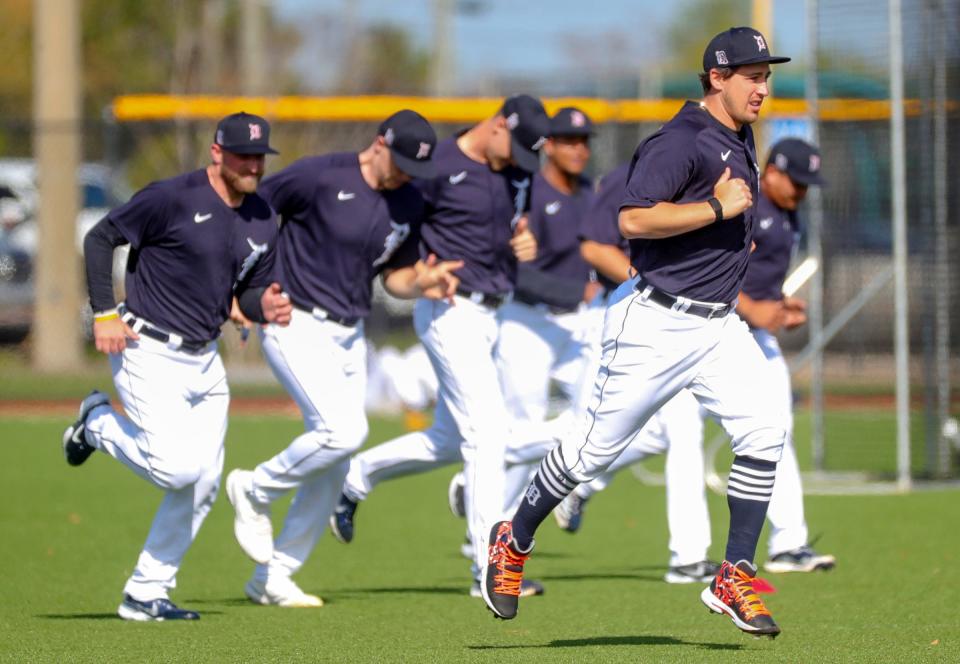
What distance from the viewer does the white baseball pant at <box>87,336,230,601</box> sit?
835cm

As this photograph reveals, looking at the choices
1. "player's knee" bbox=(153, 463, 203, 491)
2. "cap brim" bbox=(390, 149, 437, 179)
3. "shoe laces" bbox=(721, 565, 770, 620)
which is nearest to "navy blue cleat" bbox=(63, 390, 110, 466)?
"player's knee" bbox=(153, 463, 203, 491)

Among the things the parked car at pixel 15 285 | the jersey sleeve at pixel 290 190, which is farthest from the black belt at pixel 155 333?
the parked car at pixel 15 285

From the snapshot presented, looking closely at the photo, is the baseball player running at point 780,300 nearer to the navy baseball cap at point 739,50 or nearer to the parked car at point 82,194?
the navy baseball cap at point 739,50

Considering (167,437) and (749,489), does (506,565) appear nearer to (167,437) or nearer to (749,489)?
(749,489)

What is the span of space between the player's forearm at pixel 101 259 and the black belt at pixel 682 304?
265cm

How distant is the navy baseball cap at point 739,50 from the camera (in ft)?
23.7

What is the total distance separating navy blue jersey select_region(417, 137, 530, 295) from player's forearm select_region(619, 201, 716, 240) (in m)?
2.55

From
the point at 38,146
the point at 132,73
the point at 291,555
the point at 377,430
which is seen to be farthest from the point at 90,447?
the point at 132,73

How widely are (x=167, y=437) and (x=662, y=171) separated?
9.28 ft

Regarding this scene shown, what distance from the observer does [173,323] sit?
8391 millimetres

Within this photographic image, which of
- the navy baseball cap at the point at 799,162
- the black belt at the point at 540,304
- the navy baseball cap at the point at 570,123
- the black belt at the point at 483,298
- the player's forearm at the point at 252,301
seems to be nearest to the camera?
the player's forearm at the point at 252,301

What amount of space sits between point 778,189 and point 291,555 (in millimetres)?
3734

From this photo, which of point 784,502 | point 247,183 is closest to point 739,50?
point 247,183

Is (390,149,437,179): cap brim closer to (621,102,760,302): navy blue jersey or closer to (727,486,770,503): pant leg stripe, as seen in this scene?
(621,102,760,302): navy blue jersey
